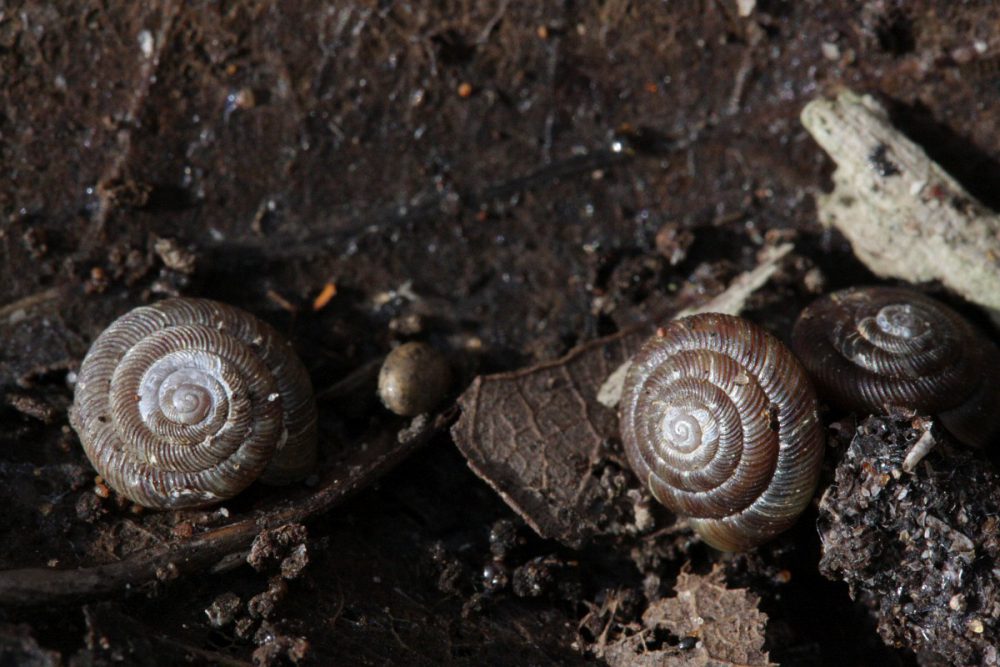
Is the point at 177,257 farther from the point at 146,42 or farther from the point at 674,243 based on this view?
the point at 674,243

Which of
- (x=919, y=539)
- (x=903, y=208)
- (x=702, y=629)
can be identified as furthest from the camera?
(x=903, y=208)

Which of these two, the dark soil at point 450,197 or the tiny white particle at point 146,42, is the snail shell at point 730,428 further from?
the tiny white particle at point 146,42

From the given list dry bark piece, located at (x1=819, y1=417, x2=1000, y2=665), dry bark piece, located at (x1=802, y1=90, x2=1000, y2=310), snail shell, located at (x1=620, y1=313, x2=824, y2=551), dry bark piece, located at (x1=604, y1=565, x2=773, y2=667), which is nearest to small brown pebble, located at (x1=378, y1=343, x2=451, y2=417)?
snail shell, located at (x1=620, y1=313, x2=824, y2=551)

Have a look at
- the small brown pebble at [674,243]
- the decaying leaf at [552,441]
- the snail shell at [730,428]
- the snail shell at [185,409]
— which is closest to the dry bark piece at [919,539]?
the snail shell at [730,428]

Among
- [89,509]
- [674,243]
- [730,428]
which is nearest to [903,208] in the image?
[674,243]

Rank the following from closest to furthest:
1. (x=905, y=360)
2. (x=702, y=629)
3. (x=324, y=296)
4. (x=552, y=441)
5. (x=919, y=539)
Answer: (x=919, y=539) < (x=702, y=629) < (x=905, y=360) < (x=552, y=441) < (x=324, y=296)
